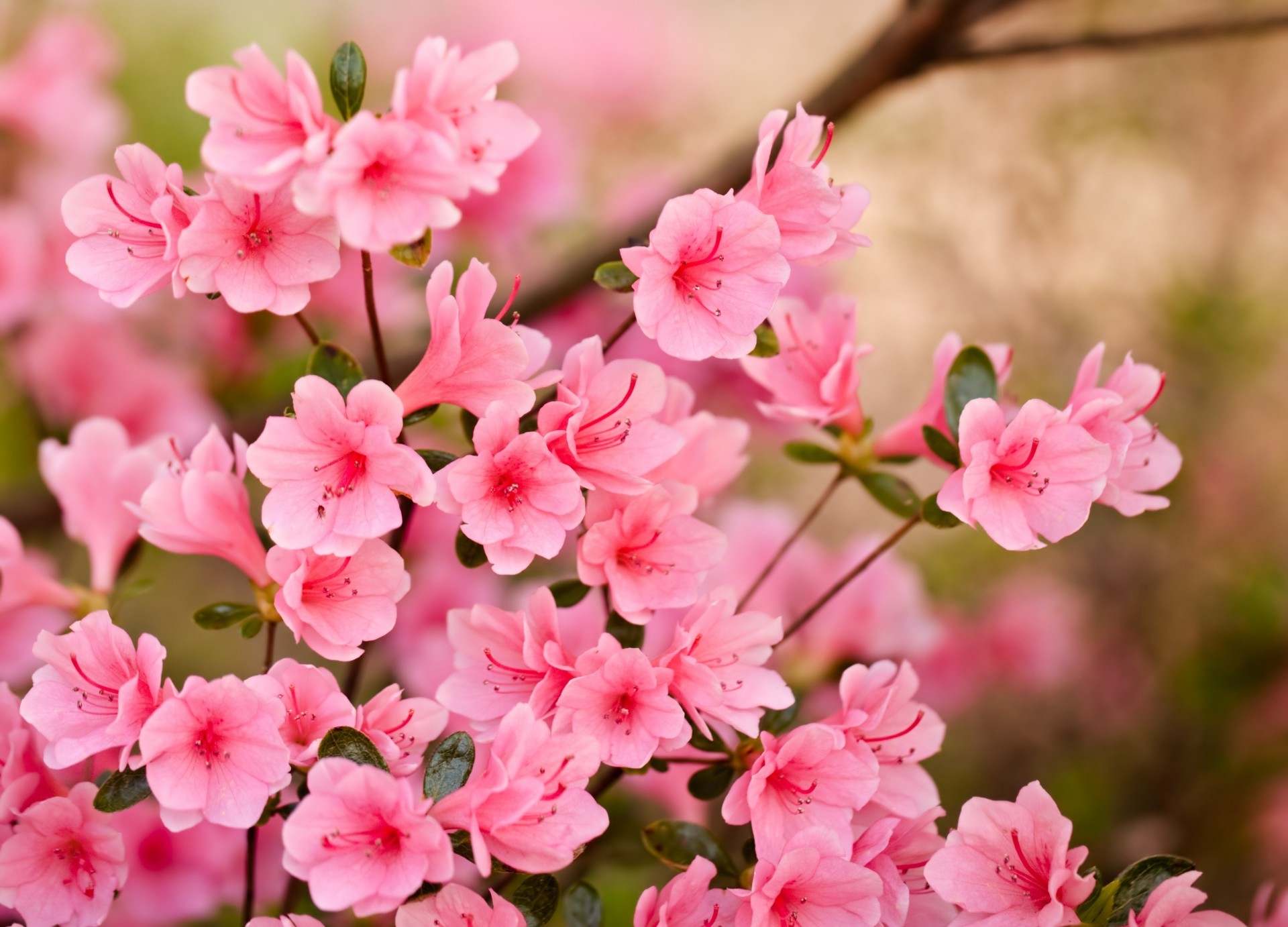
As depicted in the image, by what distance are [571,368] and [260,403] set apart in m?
0.82

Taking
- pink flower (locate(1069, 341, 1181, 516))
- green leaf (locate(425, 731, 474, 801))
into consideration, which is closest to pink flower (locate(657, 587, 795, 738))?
green leaf (locate(425, 731, 474, 801))

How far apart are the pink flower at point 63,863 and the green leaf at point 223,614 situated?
108 millimetres

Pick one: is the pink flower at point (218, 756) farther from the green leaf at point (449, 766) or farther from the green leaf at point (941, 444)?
the green leaf at point (941, 444)

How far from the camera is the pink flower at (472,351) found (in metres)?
0.61

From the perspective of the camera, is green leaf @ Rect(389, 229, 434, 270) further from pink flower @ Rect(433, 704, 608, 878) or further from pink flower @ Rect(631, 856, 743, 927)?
pink flower @ Rect(631, 856, 743, 927)

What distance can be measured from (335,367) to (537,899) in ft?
1.06

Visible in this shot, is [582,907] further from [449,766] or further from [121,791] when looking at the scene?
[121,791]

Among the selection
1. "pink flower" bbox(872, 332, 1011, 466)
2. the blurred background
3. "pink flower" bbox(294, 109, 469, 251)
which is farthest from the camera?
the blurred background

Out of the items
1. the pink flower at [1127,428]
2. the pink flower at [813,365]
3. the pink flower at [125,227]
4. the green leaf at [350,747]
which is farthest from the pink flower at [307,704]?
the pink flower at [1127,428]

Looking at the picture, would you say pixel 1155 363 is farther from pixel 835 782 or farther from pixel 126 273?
pixel 126 273

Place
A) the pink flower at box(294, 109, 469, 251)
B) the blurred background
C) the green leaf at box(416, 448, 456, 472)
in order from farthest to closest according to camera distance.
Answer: the blurred background < the green leaf at box(416, 448, 456, 472) < the pink flower at box(294, 109, 469, 251)

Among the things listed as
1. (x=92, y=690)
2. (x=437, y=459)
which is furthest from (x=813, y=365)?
(x=92, y=690)

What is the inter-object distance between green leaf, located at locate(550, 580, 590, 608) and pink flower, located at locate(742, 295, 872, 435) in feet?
0.55

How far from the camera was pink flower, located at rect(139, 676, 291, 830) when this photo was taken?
581 mm
